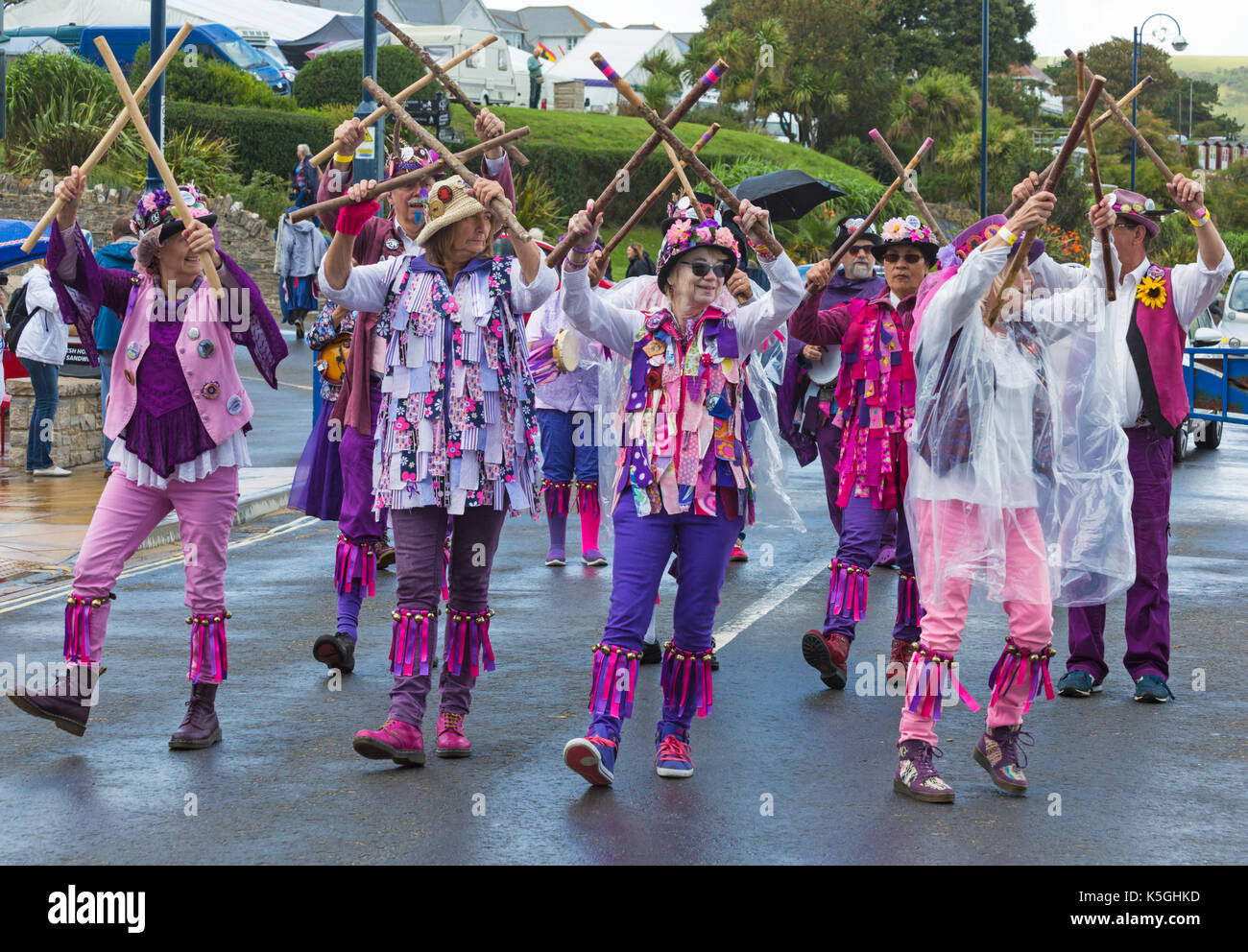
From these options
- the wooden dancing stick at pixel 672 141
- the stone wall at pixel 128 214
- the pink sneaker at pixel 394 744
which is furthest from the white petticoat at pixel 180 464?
the stone wall at pixel 128 214

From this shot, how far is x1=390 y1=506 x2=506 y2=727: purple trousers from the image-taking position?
18.9 feet

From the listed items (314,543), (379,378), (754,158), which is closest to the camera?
(379,378)

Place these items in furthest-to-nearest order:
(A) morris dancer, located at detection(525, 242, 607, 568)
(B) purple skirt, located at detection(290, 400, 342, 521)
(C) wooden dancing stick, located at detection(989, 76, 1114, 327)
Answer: (A) morris dancer, located at detection(525, 242, 607, 568)
(B) purple skirt, located at detection(290, 400, 342, 521)
(C) wooden dancing stick, located at detection(989, 76, 1114, 327)

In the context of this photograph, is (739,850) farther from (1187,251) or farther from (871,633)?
(1187,251)

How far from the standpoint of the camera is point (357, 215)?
7172 mm

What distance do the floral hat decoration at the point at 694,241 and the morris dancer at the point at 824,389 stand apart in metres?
2.16

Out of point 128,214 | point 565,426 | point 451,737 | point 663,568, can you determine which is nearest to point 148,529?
point 451,737

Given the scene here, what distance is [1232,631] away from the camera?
8430mm

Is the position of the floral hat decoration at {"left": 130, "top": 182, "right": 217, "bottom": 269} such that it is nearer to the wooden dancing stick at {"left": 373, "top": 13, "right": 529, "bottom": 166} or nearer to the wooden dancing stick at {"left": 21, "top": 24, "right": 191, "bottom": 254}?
the wooden dancing stick at {"left": 21, "top": 24, "right": 191, "bottom": 254}

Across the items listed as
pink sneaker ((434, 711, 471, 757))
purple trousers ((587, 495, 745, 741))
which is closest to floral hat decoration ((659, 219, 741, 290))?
purple trousers ((587, 495, 745, 741))

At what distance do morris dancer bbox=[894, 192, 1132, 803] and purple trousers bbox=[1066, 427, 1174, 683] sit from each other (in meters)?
1.30

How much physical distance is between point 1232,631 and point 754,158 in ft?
121

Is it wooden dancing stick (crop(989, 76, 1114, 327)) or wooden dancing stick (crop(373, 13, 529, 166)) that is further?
wooden dancing stick (crop(373, 13, 529, 166))
